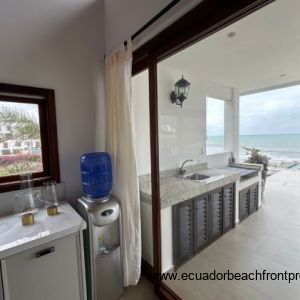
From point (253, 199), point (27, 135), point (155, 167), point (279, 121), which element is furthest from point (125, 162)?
point (253, 199)

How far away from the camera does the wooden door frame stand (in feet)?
3.10

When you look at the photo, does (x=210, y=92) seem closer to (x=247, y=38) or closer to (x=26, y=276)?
(x=247, y=38)

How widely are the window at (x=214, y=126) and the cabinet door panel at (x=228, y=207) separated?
0.77 metres

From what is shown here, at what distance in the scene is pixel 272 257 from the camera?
2.02m

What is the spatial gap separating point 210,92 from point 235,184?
5.08ft

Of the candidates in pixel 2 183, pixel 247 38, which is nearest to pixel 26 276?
pixel 2 183

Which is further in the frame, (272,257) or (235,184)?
(235,184)

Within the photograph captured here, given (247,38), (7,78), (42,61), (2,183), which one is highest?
(247,38)

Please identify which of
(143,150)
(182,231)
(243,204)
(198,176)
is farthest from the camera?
(243,204)

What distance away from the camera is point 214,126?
3168mm

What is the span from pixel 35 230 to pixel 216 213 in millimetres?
1982

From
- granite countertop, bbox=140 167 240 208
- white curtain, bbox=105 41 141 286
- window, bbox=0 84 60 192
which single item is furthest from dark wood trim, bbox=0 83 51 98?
granite countertop, bbox=140 167 240 208

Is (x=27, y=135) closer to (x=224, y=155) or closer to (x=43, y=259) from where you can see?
(x=43, y=259)

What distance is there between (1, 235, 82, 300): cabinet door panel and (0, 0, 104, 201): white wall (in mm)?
645
